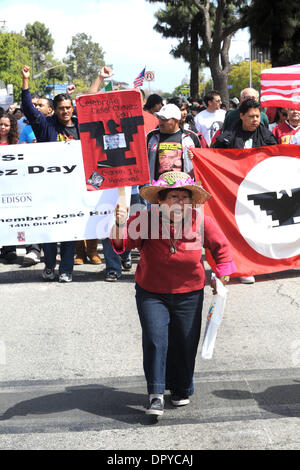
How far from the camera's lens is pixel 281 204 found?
27.1 feet

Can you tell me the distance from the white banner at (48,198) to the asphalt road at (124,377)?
2.69 ft

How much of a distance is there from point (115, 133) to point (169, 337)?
1.94 meters

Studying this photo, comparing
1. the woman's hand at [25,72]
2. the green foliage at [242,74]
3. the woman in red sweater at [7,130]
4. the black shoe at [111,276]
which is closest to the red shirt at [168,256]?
the woman's hand at [25,72]

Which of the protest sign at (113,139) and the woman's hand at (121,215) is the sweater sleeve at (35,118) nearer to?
the protest sign at (113,139)

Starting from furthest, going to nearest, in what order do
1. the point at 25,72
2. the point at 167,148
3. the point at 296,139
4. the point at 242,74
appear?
the point at 242,74 < the point at 296,139 < the point at 167,148 < the point at 25,72

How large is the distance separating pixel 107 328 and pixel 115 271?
81.1 inches

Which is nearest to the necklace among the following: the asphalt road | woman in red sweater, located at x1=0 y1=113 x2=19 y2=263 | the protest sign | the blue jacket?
the asphalt road

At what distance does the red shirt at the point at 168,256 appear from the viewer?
450 cm

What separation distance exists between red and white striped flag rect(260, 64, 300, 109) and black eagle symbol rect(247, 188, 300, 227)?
4.44 ft

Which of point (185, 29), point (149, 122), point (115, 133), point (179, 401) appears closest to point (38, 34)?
point (185, 29)

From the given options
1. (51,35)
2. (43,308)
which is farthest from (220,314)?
(51,35)

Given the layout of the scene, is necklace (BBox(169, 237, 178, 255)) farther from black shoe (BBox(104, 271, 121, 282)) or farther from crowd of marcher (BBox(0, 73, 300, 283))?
black shoe (BBox(104, 271, 121, 282))

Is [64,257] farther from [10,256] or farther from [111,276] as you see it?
[10,256]

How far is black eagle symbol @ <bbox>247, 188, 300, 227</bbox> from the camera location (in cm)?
819
